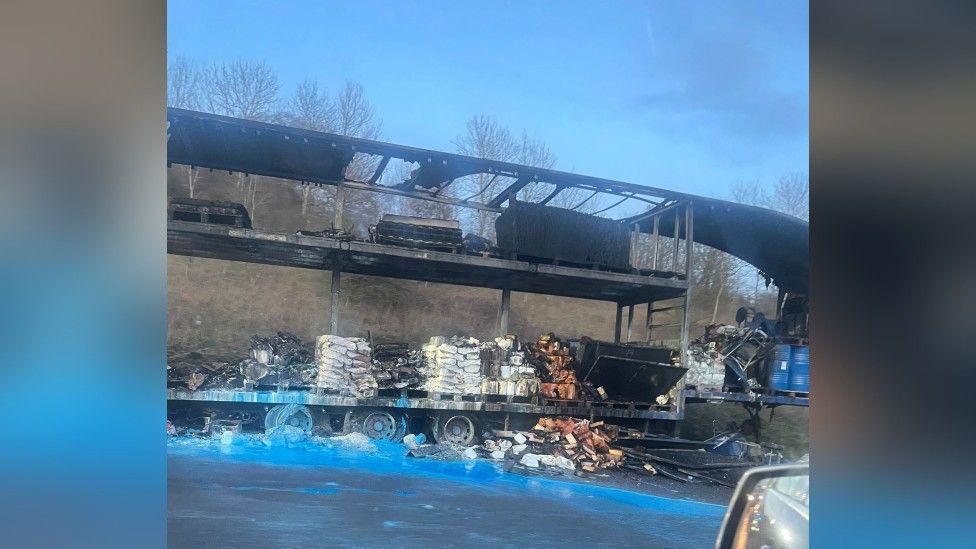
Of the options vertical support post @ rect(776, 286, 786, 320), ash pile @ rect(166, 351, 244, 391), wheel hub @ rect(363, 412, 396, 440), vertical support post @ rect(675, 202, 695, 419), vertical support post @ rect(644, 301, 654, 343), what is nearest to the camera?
ash pile @ rect(166, 351, 244, 391)

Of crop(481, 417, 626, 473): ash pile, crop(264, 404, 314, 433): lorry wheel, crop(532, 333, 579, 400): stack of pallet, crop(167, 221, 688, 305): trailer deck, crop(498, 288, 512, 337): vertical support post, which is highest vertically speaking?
crop(167, 221, 688, 305): trailer deck

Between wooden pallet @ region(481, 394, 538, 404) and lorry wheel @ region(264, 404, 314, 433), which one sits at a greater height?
wooden pallet @ region(481, 394, 538, 404)

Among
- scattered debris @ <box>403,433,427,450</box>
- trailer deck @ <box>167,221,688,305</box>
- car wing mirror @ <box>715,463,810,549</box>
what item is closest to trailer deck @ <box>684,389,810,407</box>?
trailer deck @ <box>167,221,688,305</box>

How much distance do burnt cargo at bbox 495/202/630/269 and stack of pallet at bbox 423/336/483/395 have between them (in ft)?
4.52

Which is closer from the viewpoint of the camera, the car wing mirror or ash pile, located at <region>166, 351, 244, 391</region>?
the car wing mirror

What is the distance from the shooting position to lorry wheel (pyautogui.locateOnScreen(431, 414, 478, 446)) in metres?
7.15
